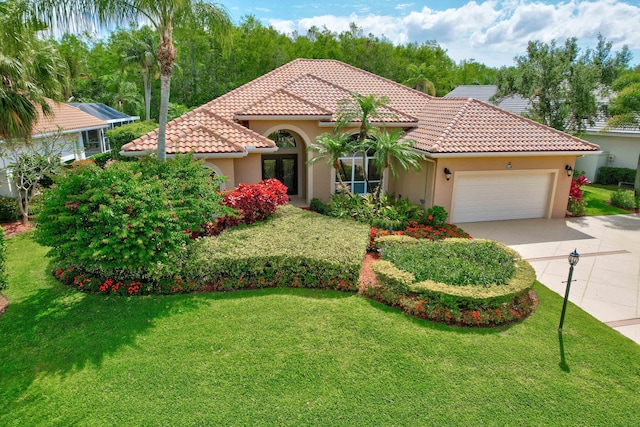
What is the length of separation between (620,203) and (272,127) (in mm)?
17951

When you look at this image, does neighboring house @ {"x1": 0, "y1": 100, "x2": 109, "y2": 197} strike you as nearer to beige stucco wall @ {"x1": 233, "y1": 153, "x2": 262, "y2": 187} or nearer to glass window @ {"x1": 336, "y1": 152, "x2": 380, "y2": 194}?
beige stucco wall @ {"x1": 233, "y1": 153, "x2": 262, "y2": 187}

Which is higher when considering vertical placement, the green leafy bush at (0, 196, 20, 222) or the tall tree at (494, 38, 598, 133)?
the tall tree at (494, 38, 598, 133)

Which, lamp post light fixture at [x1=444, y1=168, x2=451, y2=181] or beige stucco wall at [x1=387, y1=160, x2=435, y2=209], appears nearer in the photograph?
lamp post light fixture at [x1=444, y1=168, x2=451, y2=181]

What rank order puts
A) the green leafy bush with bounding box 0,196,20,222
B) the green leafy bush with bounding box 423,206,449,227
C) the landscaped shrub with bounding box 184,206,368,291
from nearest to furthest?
the landscaped shrub with bounding box 184,206,368,291, the green leafy bush with bounding box 423,206,449,227, the green leafy bush with bounding box 0,196,20,222

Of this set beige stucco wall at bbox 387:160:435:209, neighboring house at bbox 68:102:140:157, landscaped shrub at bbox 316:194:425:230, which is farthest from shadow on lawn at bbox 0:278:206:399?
neighboring house at bbox 68:102:140:157

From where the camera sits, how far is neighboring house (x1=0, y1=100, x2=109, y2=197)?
17422 mm

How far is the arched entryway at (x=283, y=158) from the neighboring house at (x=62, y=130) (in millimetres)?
9058

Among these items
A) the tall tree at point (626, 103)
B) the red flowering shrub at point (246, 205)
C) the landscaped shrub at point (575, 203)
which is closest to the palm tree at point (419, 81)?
the tall tree at point (626, 103)

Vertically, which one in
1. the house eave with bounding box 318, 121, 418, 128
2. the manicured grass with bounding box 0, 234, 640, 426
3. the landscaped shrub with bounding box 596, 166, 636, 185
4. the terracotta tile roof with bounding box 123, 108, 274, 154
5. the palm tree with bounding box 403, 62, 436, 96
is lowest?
the manicured grass with bounding box 0, 234, 640, 426

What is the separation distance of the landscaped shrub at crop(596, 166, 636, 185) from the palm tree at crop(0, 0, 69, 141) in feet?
98.6

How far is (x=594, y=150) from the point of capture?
15945 millimetres

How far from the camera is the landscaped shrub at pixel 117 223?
28.4 feet

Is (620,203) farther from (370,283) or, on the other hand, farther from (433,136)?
(370,283)

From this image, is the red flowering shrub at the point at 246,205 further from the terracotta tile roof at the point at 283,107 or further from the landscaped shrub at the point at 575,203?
the landscaped shrub at the point at 575,203
